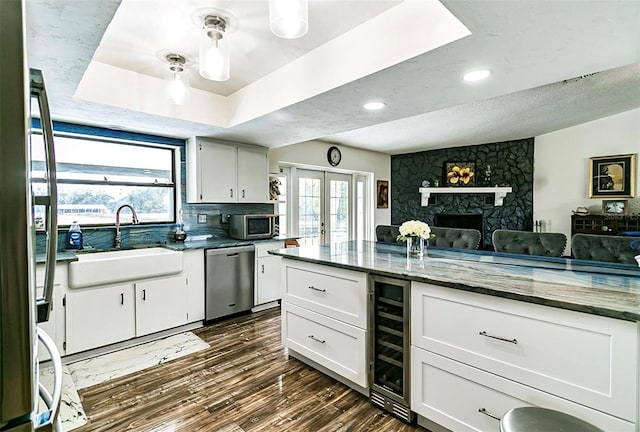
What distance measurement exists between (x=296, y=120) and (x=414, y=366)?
228 cm

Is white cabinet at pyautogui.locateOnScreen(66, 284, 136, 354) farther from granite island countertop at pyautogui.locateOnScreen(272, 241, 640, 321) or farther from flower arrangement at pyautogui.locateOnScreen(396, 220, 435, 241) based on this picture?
flower arrangement at pyautogui.locateOnScreen(396, 220, 435, 241)

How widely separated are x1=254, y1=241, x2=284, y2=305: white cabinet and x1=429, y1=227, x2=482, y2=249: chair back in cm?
180

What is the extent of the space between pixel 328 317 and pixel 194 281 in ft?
5.77

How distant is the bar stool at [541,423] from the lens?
1115 mm

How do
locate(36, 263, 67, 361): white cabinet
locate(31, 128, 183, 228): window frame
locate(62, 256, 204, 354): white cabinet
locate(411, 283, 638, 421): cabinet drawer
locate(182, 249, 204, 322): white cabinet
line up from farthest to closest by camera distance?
1. locate(182, 249, 204, 322): white cabinet
2. locate(31, 128, 183, 228): window frame
3. locate(62, 256, 204, 354): white cabinet
4. locate(36, 263, 67, 361): white cabinet
5. locate(411, 283, 638, 421): cabinet drawer

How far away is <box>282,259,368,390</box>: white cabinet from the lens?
2.14 m

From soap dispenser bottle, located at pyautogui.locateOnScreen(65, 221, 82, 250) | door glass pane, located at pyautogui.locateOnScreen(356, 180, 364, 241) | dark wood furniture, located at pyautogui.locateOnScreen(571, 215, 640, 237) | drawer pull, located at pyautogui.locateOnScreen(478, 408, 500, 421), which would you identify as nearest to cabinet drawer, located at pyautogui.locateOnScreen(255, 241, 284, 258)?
soap dispenser bottle, located at pyautogui.locateOnScreen(65, 221, 82, 250)

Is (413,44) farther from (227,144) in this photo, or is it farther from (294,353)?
(227,144)

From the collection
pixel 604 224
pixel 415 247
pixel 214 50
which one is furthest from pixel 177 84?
pixel 604 224

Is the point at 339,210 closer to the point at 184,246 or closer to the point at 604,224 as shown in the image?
the point at 184,246

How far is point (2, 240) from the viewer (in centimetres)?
50

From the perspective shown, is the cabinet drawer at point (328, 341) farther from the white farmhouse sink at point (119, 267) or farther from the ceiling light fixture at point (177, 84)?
the ceiling light fixture at point (177, 84)

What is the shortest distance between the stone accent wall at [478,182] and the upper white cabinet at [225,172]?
3739mm

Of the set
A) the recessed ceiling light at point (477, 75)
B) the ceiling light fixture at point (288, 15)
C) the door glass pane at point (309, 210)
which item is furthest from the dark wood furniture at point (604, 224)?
the ceiling light fixture at point (288, 15)
